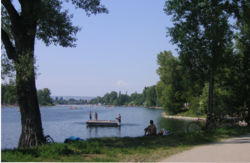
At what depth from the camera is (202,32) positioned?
1708 cm

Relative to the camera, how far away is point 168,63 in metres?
66.1

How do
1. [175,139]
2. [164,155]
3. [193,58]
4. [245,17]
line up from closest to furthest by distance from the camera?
[164,155]
[175,139]
[245,17]
[193,58]

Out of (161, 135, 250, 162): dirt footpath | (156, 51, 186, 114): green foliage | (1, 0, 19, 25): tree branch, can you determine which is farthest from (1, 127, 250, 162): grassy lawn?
(156, 51, 186, 114): green foliage

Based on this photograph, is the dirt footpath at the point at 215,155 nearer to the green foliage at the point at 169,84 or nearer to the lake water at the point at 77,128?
the lake water at the point at 77,128

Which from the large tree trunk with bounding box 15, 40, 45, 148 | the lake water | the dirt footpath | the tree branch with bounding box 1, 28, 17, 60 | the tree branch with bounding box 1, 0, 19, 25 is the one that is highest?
the tree branch with bounding box 1, 0, 19, 25

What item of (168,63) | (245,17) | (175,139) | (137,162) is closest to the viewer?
(137,162)

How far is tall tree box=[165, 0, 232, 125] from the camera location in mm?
16500

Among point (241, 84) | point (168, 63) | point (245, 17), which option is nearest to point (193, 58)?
point (245, 17)

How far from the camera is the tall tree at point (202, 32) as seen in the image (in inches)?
650

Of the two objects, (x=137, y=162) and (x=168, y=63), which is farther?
(x=168, y=63)

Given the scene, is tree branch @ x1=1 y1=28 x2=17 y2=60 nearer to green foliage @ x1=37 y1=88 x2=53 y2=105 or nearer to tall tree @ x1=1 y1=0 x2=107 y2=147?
tall tree @ x1=1 y1=0 x2=107 y2=147

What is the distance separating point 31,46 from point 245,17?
11.5 metres

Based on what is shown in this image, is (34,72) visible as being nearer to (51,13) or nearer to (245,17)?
(51,13)

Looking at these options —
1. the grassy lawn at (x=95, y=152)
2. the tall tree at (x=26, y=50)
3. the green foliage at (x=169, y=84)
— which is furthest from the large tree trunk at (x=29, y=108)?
the green foliage at (x=169, y=84)
